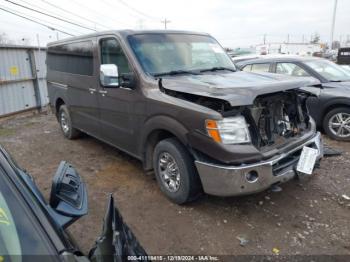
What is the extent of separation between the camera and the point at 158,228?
314cm

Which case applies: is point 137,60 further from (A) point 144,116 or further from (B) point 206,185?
(B) point 206,185

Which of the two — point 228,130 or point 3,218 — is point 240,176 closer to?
point 228,130

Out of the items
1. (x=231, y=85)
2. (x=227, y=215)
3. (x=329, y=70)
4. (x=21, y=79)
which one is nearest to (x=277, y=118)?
(x=231, y=85)

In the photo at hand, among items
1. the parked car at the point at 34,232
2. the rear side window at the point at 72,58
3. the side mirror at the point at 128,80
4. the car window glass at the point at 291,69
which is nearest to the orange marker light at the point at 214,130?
the side mirror at the point at 128,80

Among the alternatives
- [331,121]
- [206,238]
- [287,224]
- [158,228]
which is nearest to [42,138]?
[158,228]

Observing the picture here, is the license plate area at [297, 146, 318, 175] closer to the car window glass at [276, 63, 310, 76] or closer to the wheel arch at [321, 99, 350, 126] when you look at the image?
the wheel arch at [321, 99, 350, 126]

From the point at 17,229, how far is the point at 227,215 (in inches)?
99.8

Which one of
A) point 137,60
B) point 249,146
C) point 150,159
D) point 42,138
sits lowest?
point 42,138

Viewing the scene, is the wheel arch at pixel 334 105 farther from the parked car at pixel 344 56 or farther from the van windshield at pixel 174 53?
the parked car at pixel 344 56

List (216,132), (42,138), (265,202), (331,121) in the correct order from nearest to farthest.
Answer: (216,132) < (265,202) < (331,121) < (42,138)

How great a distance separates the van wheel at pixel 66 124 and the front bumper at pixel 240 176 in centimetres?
387

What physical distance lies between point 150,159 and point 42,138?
3.93 meters

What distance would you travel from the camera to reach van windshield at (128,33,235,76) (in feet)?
12.6

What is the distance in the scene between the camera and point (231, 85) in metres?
3.08
